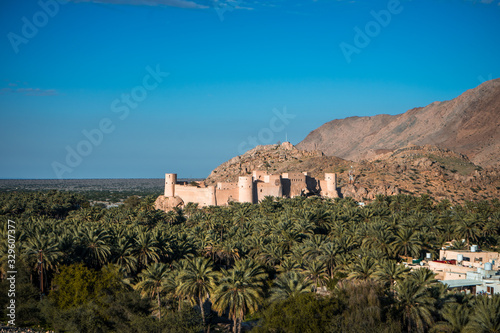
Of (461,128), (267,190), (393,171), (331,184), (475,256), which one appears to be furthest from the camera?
(461,128)

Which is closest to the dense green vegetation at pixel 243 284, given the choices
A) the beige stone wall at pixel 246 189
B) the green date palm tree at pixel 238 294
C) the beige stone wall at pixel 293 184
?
the green date palm tree at pixel 238 294

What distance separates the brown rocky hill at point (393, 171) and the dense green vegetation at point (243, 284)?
135 ft

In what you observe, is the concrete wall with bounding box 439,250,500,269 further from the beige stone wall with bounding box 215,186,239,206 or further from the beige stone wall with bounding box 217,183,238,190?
the beige stone wall with bounding box 217,183,238,190

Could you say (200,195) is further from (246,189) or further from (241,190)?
(246,189)

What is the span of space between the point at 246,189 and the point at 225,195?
9.90 ft

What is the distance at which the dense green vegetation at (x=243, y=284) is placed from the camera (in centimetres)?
2502

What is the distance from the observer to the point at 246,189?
71188mm

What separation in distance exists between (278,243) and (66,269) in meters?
14.9

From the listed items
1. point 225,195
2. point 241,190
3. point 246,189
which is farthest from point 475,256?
point 225,195

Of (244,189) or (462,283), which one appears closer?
(462,283)

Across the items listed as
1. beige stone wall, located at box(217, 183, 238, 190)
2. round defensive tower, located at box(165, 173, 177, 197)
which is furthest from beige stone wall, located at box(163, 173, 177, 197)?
beige stone wall, located at box(217, 183, 238, 190)

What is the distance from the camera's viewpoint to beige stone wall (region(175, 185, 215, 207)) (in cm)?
7112

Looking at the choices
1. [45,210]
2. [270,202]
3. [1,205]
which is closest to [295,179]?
[270,202]

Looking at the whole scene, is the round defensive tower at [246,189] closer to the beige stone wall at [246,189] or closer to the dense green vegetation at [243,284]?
the beige stone wall at [246,189]
